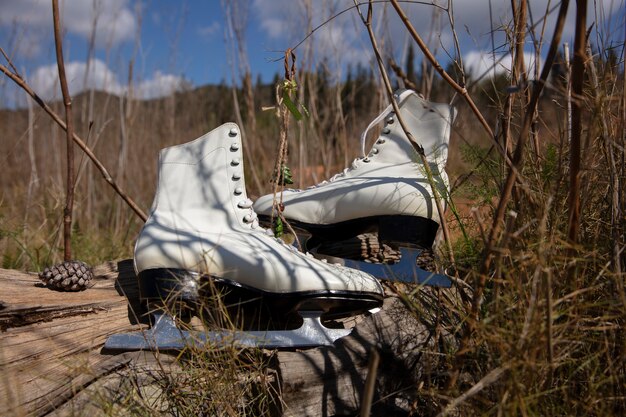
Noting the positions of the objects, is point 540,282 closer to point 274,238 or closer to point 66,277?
point 274,238

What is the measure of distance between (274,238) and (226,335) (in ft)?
0.92

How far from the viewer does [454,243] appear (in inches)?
43.6

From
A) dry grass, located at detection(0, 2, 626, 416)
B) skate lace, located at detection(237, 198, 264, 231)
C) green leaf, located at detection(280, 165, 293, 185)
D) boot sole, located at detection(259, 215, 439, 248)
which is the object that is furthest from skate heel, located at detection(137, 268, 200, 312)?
boot sole, located at detection(259, 215, 439, 248)

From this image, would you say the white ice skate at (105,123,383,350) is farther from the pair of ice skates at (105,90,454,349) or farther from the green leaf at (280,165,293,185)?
the green leaf at (280,165,293,185)

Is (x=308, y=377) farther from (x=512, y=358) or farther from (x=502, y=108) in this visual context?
(x=502, y=108)

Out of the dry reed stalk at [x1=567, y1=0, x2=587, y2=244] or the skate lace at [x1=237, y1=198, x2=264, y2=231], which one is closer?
the dry reed stalk at [x1=567, y1=0, x2=587, y2=244]

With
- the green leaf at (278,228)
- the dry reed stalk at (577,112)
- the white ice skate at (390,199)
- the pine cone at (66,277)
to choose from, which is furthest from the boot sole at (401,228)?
the pine cone at (66,277)

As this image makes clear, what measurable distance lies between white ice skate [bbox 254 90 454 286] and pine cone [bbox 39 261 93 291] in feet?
1.46

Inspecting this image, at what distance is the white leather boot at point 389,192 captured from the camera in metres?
1.13

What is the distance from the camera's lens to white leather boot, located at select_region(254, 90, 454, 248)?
113 centimetres

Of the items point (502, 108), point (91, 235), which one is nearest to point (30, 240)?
point (91, 235)

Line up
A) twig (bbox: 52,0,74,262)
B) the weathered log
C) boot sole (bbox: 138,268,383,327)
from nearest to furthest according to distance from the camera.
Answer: the weathered log
boot sole (bbox: 138,268,383,327)
twig (bbox: 52,0,74,262)

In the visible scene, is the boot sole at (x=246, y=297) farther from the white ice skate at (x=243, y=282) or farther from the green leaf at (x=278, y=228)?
the green leaf at (x=278, y=228)

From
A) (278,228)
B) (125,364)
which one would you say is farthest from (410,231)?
(125,364)
